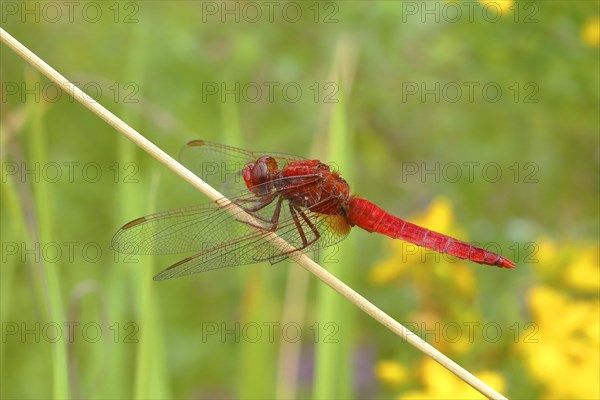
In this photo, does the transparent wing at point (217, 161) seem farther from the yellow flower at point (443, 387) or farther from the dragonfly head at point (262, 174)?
the yellow flower at point (443, 387)

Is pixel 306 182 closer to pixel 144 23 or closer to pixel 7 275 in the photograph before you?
pixel 7 275

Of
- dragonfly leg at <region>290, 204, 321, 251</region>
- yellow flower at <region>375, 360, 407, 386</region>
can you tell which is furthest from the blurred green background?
dragonfly leg at <region>290, 204, 321, 251</region>

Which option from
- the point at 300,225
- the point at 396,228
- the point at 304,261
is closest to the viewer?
the point at 304,261

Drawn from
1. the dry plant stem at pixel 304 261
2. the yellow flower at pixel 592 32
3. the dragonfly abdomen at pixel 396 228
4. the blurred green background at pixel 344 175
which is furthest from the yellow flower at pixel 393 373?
the yellow flower at pixel 592 32

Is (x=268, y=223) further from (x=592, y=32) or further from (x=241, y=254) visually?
(x=592, y=32)

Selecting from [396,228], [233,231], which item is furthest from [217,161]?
[396,228]

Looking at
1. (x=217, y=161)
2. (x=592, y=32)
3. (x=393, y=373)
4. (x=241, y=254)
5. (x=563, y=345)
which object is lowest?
(x=393, y=373)

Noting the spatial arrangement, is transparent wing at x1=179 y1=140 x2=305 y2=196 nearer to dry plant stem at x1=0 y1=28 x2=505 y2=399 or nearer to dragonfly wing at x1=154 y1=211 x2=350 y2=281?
dragonfly wing at x1=154 y1=211 x2=350 y2=281

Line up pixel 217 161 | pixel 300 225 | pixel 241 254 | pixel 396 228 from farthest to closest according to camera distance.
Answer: pixel 217 161 → pixel 396 228 → pixel 300 225 → pixel 241 254

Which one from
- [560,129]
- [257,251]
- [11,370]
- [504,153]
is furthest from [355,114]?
[11,370]
